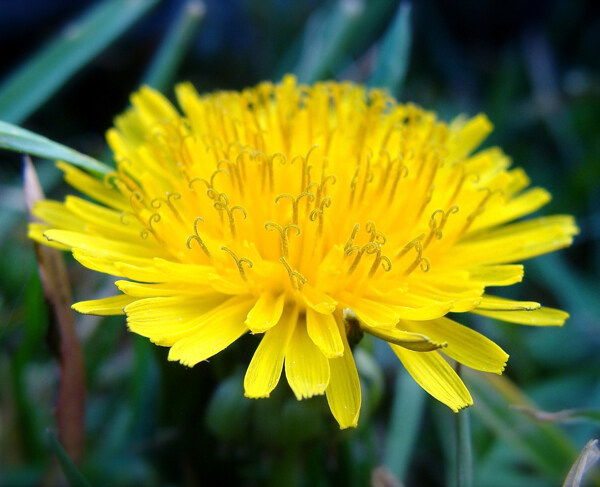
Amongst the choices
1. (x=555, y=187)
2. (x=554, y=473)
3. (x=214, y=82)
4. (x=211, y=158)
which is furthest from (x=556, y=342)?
(x=214, y=82)

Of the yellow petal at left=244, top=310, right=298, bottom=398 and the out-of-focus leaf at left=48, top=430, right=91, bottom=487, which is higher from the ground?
the yellow petal at left=244, top=310, right=298, bottom=398

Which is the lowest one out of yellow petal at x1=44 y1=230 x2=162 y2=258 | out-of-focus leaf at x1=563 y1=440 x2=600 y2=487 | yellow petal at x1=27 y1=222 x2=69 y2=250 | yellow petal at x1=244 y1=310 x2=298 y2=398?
out-of-focus leaf at x1=563 y1=440 x2=600 y2=487

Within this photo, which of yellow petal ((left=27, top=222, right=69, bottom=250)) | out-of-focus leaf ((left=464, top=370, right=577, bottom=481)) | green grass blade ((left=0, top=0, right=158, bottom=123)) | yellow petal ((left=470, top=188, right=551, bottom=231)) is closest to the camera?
yellow petal ((left=27, top=222, right=69, bottom=250))

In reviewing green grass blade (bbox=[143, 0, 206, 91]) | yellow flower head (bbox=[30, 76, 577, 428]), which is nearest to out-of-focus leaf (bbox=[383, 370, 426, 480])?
yellow flower head (bbox=[30, 76, 577, 428])

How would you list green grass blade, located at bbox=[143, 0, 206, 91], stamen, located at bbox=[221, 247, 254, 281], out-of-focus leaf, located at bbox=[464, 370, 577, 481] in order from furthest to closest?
green grass blade, located at bbox=[143, 0, 206, 91] < out-of-focus leaf, located at bbox=[464, 370, 577, 481] < stamen, located at bbox=[221, 247, 254, 281]

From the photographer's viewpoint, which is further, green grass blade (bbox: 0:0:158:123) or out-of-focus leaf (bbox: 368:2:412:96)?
out-of-focus leaf (bbox: 368:2:412:96)

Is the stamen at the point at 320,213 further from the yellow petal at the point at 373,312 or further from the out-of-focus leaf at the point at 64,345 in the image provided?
the out-of-focus leaf at the point at 64,345

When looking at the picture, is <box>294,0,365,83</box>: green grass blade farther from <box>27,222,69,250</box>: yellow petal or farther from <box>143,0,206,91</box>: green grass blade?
<box>27,222,69,250</box>: yellow petal
